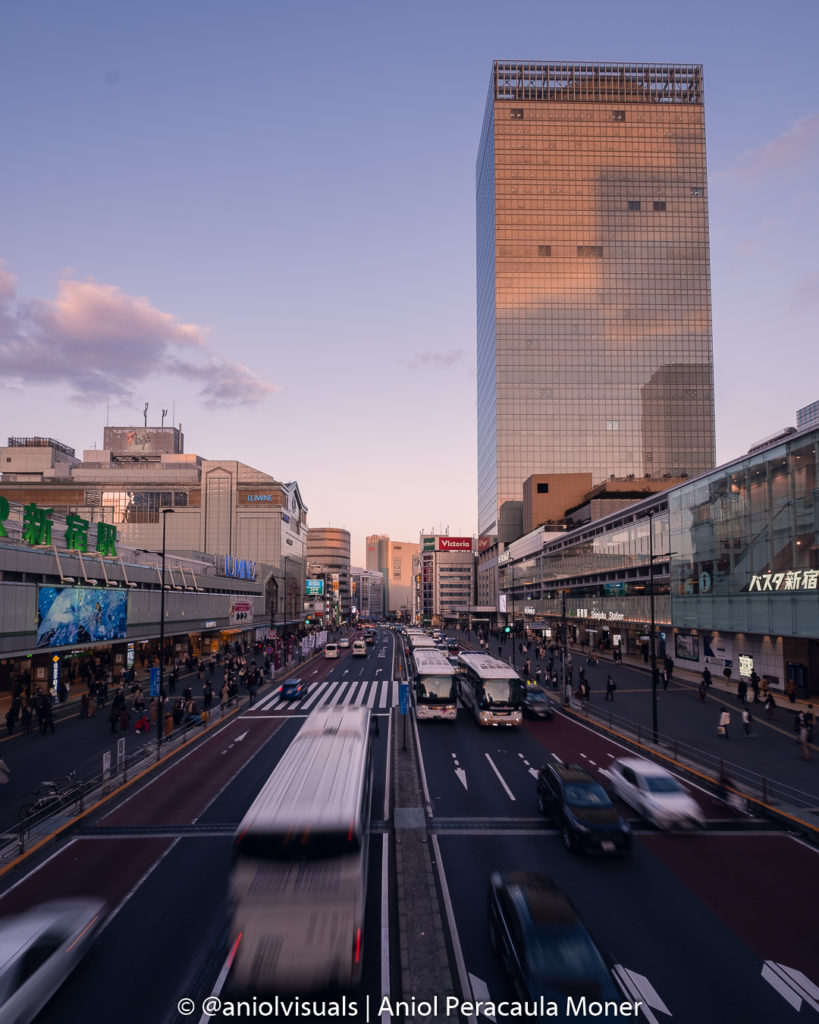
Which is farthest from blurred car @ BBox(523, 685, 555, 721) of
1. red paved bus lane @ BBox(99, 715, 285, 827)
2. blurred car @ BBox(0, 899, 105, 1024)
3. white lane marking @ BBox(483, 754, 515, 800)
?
blurred car @ BBox(0, 899, 105, 1024)

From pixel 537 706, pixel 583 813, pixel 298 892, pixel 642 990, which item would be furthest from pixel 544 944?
pixel 537 706

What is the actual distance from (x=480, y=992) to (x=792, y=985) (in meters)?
5.33

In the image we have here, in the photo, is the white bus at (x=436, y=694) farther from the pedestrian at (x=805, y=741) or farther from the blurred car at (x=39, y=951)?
the blurred car at (x=39, y=951)

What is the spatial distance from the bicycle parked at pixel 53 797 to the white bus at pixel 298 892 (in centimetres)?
1040

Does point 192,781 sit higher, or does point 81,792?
point 81,792

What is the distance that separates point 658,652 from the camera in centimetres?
5591

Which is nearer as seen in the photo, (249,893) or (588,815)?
(249,893)

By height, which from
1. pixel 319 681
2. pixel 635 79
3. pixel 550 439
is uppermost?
pixel 635 79

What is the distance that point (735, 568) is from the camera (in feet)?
132

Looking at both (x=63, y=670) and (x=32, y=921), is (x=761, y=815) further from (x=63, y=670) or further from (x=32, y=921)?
(x=63, y=670)

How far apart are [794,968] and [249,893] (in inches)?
379

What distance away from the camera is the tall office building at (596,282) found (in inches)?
5472

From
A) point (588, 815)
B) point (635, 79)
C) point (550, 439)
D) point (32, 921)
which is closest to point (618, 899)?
point (588, 815)

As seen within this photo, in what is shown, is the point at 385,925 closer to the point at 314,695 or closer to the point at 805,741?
the point at 805,741
